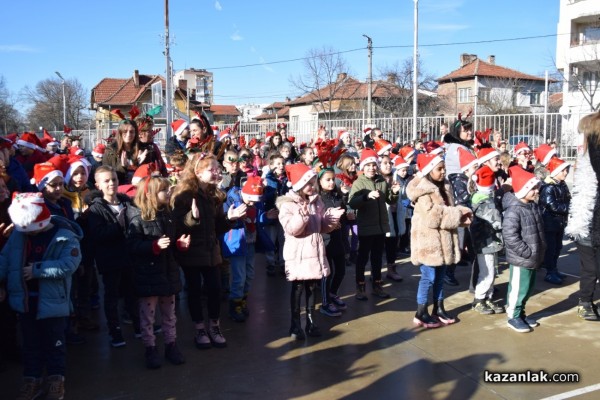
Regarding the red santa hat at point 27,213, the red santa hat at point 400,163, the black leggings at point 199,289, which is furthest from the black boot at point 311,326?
the red santa hat at point 400,163

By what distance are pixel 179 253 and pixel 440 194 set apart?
2.82 metres

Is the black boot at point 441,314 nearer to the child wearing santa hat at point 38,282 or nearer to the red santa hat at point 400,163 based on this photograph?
the red santa hat at point 400,163

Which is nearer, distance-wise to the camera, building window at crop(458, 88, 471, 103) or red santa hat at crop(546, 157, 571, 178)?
red santa hat at crop(546, 157, 571, 178)

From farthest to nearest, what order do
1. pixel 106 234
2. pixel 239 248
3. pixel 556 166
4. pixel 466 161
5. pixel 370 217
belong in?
1. pixel 556 166
2. pixel 466 161
3. pixel 370 217
4. pixel 239 248
5. pixel 106 234

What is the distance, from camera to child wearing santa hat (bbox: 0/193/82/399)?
13.1ft

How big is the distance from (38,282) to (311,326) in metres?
2.63

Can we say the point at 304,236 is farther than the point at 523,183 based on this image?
No

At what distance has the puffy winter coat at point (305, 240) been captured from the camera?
17.5 ft

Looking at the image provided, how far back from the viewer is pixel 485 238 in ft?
21.0

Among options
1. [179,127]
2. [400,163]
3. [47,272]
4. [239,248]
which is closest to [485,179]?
[400,163]

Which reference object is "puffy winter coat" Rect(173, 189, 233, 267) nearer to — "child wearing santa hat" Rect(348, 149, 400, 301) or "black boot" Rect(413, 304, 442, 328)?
"child wearing santa hat" Rect(348, 149, 400, 301)

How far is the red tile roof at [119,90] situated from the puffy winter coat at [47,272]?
5464cm

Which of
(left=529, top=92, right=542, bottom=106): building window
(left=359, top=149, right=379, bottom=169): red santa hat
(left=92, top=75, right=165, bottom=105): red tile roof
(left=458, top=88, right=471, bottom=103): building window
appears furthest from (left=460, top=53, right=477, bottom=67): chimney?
(left=359, top=149, right=379, bottom=169): red santa hat

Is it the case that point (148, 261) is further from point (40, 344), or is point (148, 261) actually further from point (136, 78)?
point (136, 78)
